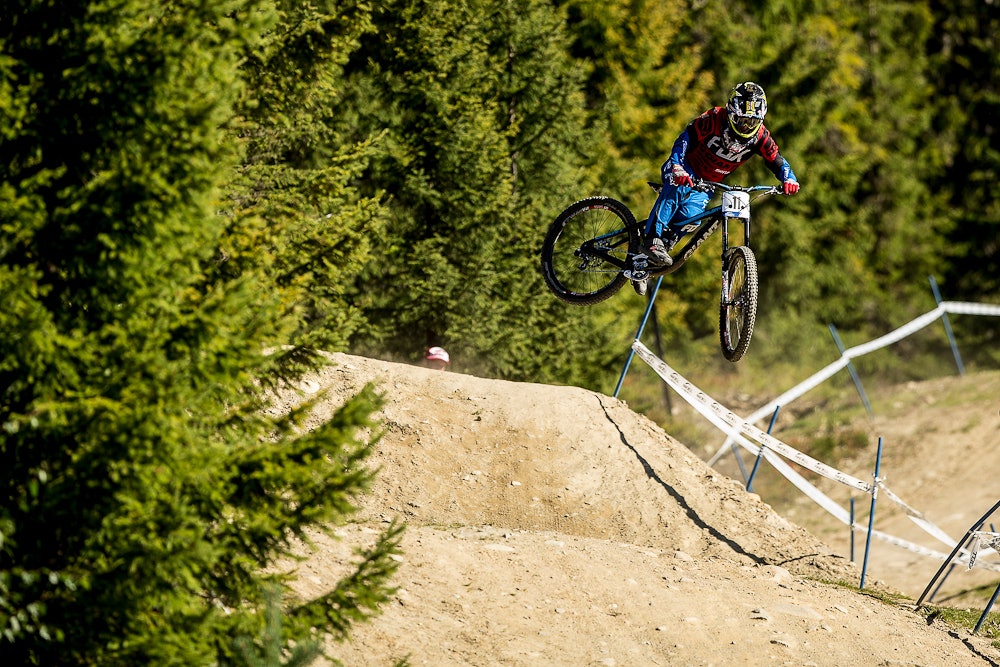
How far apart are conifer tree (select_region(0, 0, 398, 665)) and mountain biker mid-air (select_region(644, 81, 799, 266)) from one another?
4747mm

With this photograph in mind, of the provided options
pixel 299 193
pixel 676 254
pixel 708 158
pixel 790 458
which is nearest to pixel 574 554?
pixel 676 254

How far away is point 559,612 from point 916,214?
34.0 meters

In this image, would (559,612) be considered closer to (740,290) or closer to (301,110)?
(740,290)

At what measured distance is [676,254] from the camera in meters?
11.8

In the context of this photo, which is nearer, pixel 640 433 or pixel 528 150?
pixel 640 433

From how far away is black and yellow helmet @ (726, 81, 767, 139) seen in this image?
11062 millimetres

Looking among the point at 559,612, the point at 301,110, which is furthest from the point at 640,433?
the point at 301,110

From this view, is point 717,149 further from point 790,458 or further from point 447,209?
point 447,209

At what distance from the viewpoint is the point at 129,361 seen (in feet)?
25.3

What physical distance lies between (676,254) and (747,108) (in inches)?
65.3

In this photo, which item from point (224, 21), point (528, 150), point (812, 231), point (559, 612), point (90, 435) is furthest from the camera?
point (812, 231)

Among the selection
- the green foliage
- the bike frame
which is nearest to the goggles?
the bike frame

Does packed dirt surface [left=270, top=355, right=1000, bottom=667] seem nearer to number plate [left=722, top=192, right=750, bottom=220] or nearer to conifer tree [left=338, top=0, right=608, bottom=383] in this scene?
number plate [left=722, top=192, right=750, bottom=220]

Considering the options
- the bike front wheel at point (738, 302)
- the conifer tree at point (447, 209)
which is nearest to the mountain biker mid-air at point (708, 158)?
the bike front wheel at point (738, 302)
